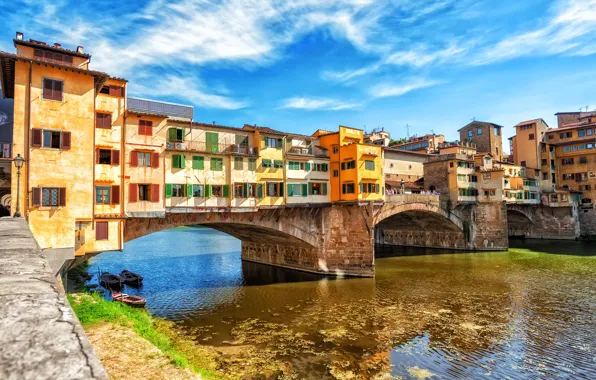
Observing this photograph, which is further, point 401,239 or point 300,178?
point 401,239

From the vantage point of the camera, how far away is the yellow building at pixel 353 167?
4128 centimetres

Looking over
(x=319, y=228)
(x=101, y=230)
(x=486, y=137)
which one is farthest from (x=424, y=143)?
(x=101, y=230)

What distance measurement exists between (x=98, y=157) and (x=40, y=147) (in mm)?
5157

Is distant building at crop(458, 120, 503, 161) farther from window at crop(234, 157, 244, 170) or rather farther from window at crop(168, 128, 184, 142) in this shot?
window at crop(168, 128, 184, 142)

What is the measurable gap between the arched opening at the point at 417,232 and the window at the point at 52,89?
158ft

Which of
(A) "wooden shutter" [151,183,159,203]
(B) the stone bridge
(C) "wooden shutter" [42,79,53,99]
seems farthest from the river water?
(C) "wooden shutter" [42,79,53,99]

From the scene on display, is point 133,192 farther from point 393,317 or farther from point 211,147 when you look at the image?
point 393,317

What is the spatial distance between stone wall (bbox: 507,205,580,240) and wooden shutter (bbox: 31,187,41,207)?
75.8 m

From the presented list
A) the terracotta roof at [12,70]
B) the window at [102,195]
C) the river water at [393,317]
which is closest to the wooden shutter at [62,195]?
the window at [102,195]

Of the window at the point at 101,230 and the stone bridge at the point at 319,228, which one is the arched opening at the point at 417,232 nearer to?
the stone bridge at the point at 319,228

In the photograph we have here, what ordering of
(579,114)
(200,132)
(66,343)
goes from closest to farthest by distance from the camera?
(66,343) → (200,132) → (579,114)

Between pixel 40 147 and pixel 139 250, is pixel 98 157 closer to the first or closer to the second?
pixel 40 147

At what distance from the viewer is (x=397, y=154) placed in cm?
6166

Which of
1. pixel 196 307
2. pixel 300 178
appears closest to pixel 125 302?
pixel 196 307
